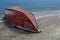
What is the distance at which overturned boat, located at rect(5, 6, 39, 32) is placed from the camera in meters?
6.29

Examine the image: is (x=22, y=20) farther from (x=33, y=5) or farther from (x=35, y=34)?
(x=33, y=5)

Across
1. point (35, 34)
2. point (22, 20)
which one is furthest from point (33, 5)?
point (35, 34)

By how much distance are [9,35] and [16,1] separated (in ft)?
20.1

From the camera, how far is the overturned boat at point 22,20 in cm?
629

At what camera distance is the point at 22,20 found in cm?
659

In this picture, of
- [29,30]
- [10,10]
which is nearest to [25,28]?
[29,30]

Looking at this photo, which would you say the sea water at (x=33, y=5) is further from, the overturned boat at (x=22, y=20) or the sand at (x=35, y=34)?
the sand at (x=35, y=34)

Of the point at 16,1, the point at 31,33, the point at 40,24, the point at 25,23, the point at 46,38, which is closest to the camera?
the point at 46,38

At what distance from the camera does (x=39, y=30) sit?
6.18 metres

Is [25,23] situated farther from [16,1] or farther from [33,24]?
[16,1]

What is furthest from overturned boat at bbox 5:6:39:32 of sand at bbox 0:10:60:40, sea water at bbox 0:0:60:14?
sea water at bbox 0:0:60:14

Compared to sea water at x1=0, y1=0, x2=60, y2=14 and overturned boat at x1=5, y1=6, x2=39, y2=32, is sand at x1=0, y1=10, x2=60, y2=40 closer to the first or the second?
overturned boat at x1=5, y1=6, x2=39, y2=32

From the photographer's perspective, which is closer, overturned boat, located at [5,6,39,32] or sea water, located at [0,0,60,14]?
overturned boat, located at [5,6,39,32]

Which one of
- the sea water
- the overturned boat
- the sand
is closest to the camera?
the sand
